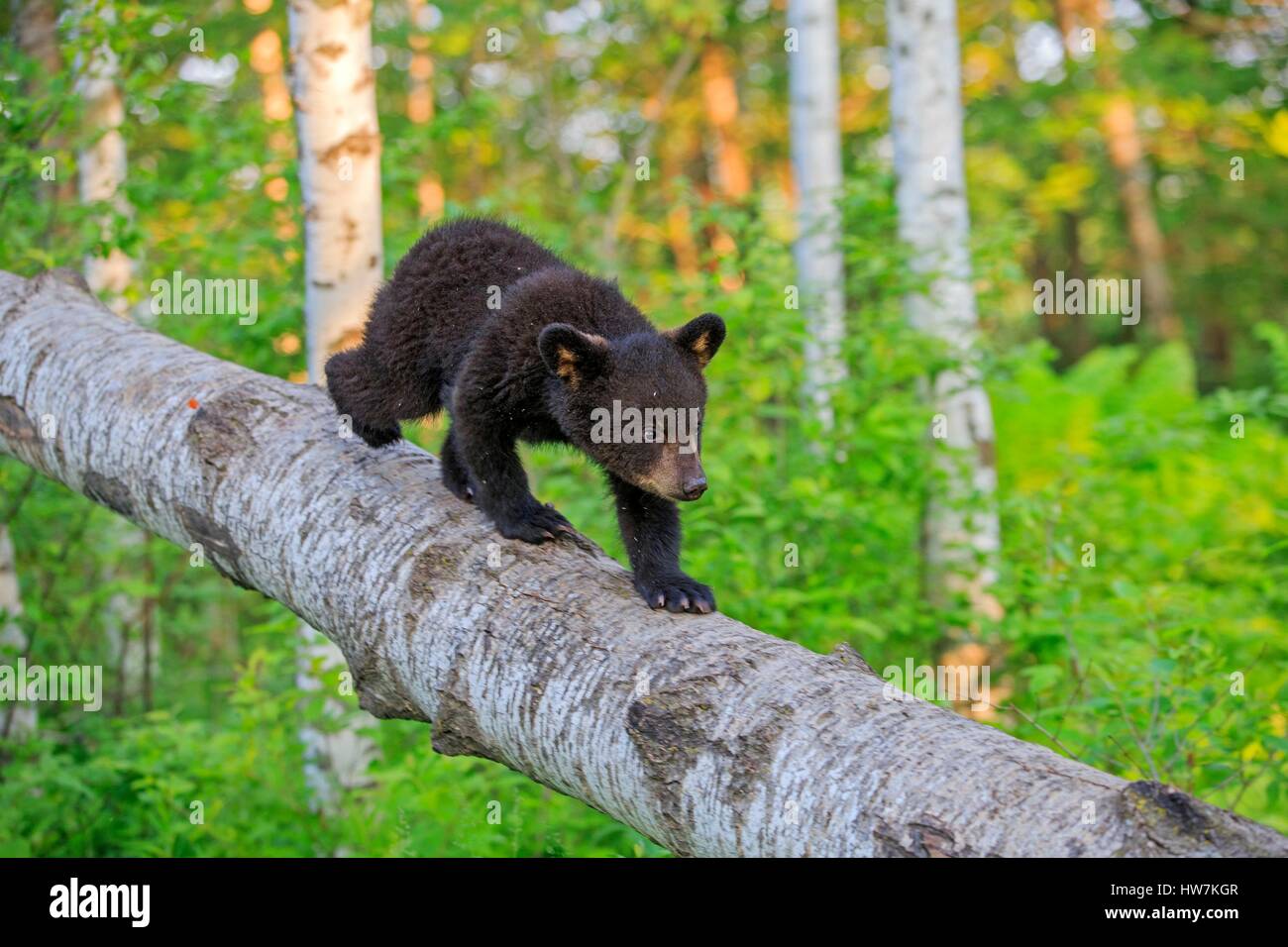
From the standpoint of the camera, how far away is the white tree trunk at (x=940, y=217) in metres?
7.01

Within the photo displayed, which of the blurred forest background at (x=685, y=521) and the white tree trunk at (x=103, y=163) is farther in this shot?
the white tree trunk at (x=103, y=163)

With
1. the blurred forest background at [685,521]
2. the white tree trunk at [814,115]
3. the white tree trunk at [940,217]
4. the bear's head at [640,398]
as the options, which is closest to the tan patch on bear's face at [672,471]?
the bear's head at [640,398]

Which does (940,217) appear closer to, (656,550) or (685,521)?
(685,521)

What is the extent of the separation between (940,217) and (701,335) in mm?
4125

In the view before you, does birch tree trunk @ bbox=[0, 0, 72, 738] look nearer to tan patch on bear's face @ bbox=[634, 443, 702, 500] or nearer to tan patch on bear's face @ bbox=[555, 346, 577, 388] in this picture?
tan patch on bear's face @ bbox=[555, 346, 577, 388]

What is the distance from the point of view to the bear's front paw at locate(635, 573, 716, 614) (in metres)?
3.13

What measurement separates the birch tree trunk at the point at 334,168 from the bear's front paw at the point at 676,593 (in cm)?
251

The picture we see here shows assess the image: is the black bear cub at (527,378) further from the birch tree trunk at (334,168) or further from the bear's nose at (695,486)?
the birch tree trunk at (334,168)

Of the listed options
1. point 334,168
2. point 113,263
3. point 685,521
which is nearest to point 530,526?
point 685,521

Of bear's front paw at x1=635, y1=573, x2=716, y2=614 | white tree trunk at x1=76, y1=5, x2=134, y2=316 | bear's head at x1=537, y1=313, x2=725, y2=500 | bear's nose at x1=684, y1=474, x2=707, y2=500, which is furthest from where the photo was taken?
white tree trunk at x1=76, y1=5, x2=134, y2=316

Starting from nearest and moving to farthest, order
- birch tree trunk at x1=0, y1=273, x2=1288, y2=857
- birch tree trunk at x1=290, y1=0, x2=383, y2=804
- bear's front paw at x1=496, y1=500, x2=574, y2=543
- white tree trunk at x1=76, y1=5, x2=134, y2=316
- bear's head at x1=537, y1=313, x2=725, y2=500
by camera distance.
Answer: birch tree trunk at x1=0, y1=273, x2=1288, y2=857, bear's front paw at x1=496, y1=500, x2=574, y2=543, bear's head at x1=537, y1=313, x2=725, y2=500, birch tree trunk at x1=290, y1=0, x2=383, y2=804, white tree trunk at x1=76, y1=5, x2=134, y2=316

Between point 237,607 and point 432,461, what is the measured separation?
7559mm

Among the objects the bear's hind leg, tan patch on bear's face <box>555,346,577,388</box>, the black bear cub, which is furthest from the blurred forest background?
tan patch on bear's face <box>555,346,577,388</box>

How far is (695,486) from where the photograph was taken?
3.62 meters
